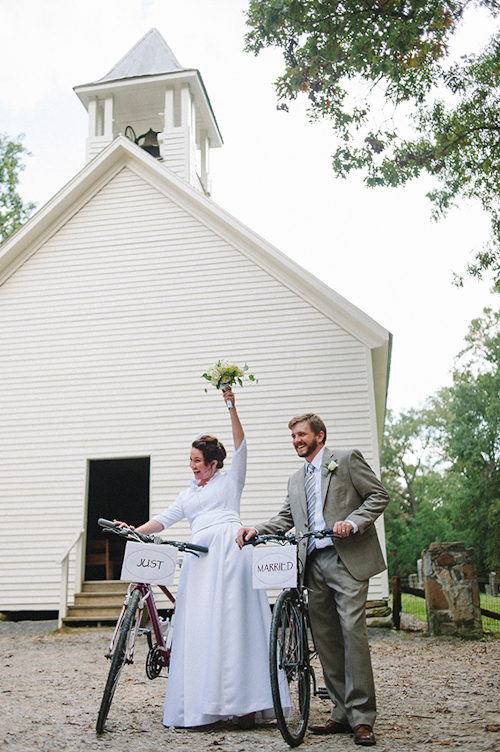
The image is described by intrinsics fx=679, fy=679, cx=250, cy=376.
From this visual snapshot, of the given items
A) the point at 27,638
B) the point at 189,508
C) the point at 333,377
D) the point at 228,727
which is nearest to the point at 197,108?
the point at 333,377

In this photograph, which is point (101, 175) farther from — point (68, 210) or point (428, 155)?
point (428, 155)

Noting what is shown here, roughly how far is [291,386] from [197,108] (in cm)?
785

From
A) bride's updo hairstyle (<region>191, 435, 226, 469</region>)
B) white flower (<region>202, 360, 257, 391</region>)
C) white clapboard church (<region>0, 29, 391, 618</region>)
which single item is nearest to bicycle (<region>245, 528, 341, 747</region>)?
bride's updo hairstyle (<region>191, 435, 226, 469</region>)

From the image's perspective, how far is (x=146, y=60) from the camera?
15.2 metres

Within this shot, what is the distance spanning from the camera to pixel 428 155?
9.46 metres

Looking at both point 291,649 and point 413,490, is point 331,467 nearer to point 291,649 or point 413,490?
point 291,649

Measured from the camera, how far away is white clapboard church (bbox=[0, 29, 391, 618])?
10000mm

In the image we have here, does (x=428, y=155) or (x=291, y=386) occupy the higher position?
(x=428, y=155)

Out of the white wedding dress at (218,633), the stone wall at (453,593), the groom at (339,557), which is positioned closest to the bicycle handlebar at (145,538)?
the white wedding dress at (218,633)


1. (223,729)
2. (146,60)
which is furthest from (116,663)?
(146,60)

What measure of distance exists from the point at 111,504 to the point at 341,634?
37.5 feet

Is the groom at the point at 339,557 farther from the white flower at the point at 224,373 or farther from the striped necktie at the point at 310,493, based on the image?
the white flower at the point at 224,373

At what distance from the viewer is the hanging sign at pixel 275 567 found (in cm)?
383

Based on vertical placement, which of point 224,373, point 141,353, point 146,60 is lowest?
point 224,373
